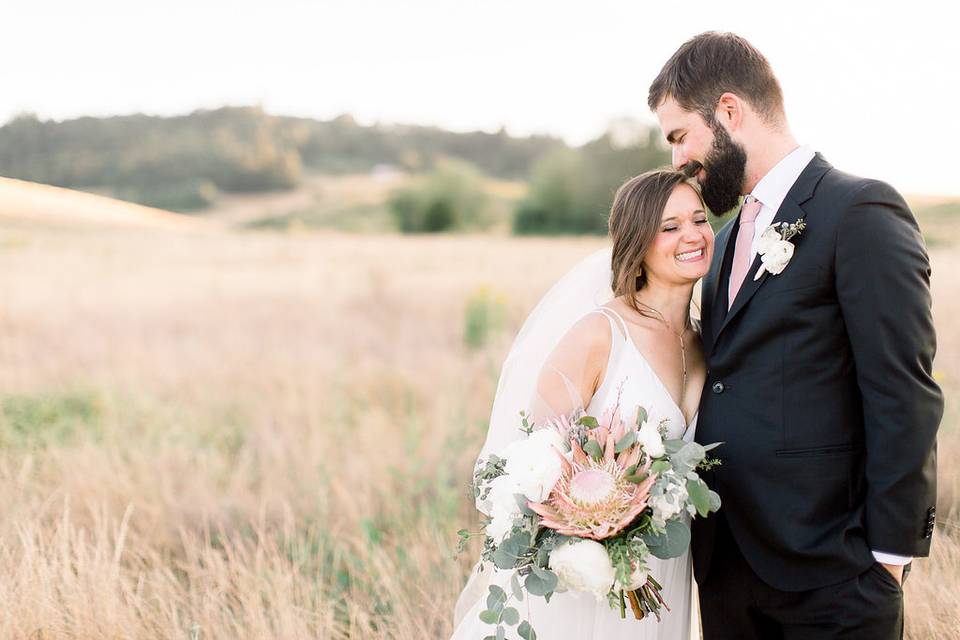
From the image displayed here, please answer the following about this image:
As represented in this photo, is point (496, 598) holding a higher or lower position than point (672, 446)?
lower

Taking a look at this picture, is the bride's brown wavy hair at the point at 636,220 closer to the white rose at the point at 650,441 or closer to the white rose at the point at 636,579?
the white rose at the point at 650,441

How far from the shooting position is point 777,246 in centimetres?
237

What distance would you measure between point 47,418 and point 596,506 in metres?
6.04

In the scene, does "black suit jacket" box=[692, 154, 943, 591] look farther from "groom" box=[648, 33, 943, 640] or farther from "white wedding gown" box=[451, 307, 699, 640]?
"white wedding gown" box=[451, 307, 699, 640]

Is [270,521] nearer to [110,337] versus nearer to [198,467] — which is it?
[198,467]

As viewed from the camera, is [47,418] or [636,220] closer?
[636,220]

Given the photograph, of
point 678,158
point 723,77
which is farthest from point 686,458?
point 723,77

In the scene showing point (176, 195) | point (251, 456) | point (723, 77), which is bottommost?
point (251, 456)

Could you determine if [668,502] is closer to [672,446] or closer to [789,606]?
[672,446]

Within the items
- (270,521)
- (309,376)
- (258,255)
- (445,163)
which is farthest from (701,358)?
(445,163)

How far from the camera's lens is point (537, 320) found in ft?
10.3

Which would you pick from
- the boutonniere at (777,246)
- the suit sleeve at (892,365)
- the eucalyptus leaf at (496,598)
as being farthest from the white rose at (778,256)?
the eucalyptus leaf at (496,598)

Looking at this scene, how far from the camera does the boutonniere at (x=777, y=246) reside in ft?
7.73

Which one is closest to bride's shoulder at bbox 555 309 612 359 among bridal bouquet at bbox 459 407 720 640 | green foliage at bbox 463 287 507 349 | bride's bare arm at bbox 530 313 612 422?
bride's bare arm at bbox 530 313 612 422
